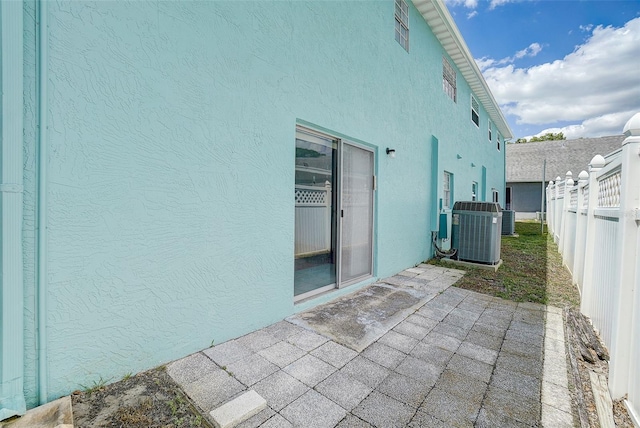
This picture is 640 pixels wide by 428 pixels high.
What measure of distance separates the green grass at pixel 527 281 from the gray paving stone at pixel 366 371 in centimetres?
323

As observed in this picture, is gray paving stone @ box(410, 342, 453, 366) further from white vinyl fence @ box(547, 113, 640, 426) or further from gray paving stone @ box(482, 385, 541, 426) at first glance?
white vinyl fence @ box(547, 113, 640, 426)

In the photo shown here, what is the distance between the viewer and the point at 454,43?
7.62 meters

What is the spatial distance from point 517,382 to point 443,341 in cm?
74

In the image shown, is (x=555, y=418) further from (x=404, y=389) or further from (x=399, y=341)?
(x=399, y=341)

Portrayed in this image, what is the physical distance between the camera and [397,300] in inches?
163

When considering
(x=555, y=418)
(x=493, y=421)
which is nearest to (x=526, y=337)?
(x=555, y=418)

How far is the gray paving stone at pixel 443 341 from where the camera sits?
285 centimetres

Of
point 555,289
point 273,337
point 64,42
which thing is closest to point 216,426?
point 273,337

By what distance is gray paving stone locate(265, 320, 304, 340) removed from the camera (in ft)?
9.74

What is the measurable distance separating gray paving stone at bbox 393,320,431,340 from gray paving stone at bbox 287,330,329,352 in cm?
90

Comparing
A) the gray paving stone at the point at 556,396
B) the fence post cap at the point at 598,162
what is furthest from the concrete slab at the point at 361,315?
the fence post cap at the point at 598,162

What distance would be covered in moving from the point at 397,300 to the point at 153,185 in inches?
135

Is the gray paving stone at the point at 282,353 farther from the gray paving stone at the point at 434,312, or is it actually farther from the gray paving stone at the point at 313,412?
the gray paving stone at the point at 434,312

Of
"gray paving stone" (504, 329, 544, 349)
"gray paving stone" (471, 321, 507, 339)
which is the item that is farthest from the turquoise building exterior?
"gray paving stone" (504, 329, 544, 349)
